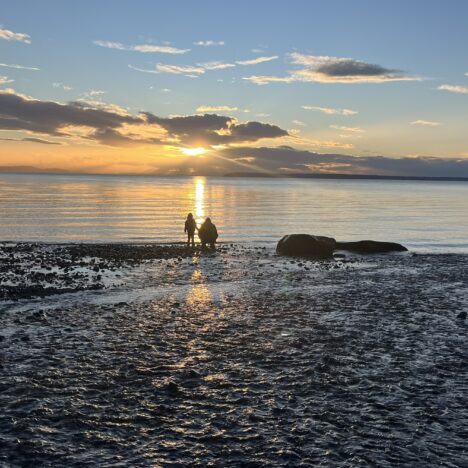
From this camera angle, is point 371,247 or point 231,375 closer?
point 231,375

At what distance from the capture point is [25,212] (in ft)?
261

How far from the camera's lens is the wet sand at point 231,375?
30.9 feet

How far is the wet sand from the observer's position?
30.9ft

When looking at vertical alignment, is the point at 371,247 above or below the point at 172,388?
above

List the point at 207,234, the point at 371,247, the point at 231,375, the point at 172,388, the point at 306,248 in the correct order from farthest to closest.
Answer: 1. the point at 371,247
2. the point at 207,234
3. the point at 306,248
4. the point at 231,375
5. the point at 172,388

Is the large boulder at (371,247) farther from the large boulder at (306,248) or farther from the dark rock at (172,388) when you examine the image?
the dark rock at (172,388)

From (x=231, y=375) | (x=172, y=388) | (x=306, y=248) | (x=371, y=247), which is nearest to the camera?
(x=172, y=388)

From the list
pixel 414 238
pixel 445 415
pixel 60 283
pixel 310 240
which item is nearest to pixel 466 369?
pixel 445 415

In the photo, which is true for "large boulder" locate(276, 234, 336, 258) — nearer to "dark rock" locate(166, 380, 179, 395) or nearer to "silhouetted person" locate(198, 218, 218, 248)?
"silhouetted person" locate(198, 218, 218, 248)

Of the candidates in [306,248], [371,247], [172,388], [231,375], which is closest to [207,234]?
[306,248]

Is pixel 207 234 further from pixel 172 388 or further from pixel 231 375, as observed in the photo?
pixel 172 388

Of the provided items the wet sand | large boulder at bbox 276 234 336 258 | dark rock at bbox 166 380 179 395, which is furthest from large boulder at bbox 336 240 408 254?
dark rock at bbox 166 380 179 395

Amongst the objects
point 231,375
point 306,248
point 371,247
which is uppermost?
point 306,248

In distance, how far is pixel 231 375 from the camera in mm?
13008
